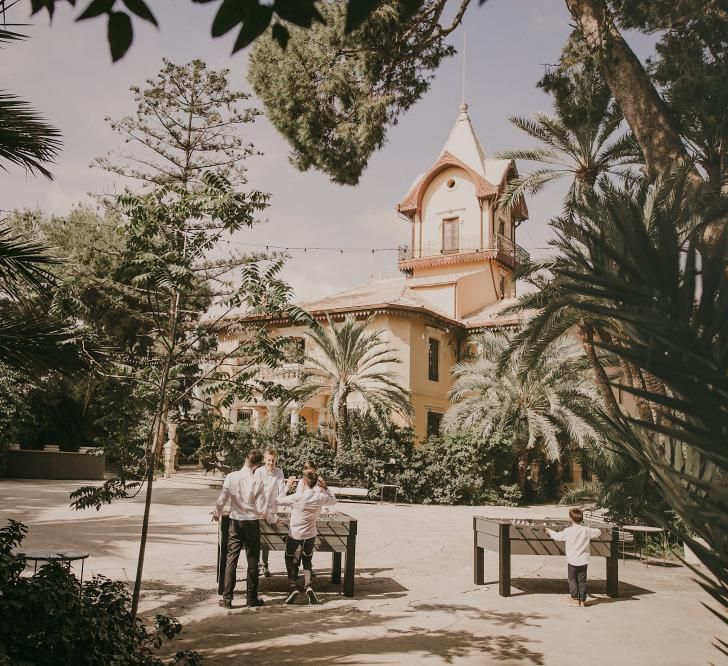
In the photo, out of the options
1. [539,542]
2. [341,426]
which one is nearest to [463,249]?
[341,426]

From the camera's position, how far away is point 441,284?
3312cm

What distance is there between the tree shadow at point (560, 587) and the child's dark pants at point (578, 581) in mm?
626

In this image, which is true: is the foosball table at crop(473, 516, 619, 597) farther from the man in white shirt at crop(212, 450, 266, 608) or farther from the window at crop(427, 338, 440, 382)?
the window at crop(427, 338, 440, 382)

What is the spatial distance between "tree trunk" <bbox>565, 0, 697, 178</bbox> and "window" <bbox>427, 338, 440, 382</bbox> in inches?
844

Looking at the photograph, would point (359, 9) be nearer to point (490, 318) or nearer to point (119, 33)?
point (119, 33)

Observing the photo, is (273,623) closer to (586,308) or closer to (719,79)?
(586,308)

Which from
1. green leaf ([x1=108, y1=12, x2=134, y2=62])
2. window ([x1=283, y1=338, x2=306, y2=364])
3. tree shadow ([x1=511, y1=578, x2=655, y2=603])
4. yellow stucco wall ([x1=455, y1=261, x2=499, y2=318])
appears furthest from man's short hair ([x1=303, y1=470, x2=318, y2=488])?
yellow stucco wall ([x1=455, y1=261, x2=499, y2=318])

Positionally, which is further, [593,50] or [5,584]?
[593,50]

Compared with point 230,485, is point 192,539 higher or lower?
lower

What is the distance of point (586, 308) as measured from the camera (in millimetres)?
915

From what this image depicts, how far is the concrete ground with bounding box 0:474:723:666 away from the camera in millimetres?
6297

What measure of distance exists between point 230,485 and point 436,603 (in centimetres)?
292

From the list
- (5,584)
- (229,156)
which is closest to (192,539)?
(5,584)

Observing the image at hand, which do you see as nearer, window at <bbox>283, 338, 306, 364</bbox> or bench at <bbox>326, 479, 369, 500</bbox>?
window at <bbox>283, 338, 306, 364</bbox>
